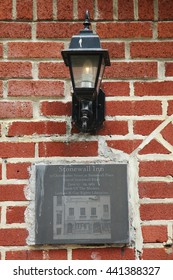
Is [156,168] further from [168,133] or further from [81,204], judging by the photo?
[81,204]

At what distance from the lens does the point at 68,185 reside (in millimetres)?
2193

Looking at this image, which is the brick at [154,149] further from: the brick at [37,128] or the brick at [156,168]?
the brick at [37,128]

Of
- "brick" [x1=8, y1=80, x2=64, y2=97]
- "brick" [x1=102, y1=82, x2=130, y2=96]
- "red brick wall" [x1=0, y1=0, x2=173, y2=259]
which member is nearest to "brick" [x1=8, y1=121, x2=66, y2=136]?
"red brick wall" [x1=0, y1=0, x2=173, y2=259]

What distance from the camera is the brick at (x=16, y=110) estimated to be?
2279 mm

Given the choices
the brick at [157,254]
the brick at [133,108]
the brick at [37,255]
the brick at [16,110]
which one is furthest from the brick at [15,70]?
the brick at [157,254]

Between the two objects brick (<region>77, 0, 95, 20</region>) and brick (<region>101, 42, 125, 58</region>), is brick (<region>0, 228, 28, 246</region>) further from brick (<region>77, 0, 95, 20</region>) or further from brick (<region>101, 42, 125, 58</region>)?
brick (<region>77, 0, 95, 20</region>)

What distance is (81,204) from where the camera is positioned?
2176 mm

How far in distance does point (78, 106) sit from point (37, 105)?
6.8 inches

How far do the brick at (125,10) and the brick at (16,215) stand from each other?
0.90 meters

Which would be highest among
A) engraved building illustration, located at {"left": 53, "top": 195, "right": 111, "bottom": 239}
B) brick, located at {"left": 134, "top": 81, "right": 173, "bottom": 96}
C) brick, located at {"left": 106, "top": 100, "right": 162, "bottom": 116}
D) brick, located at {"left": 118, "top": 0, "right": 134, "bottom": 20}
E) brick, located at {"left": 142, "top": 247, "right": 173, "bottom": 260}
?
brick, located at {"left": 118, "top": 0, "right": 134, "bottom": 20}

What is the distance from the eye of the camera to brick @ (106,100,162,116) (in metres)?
2.28

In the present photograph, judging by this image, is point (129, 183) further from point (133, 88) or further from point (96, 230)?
point (133, 88)

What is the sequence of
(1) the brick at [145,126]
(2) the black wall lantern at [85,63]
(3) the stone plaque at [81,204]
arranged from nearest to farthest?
1. (2) the black wall lantern at [85,63]
2. (3) the stone plaque at [81,204]
3. (1) the brick at [145,126]

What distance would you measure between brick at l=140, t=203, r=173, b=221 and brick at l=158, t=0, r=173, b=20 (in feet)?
2.59
